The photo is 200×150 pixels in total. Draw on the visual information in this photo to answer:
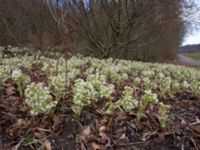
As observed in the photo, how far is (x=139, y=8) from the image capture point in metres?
8.63

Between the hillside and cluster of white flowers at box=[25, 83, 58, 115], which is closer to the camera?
cluster of white flowers at box=[25, 83, 58, 115]

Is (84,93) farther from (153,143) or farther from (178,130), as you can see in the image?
(178,130)

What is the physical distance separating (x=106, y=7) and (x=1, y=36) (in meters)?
4.85

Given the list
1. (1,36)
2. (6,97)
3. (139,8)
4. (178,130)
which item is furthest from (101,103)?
(1,36)

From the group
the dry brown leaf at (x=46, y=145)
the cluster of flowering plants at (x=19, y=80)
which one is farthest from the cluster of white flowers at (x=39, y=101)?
the cluster of flowering plants at (x=19, y=80)

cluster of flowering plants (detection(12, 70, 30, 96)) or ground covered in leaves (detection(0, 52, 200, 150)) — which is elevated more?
cluster of flowering plants (detection(12, 70, 30, 96))

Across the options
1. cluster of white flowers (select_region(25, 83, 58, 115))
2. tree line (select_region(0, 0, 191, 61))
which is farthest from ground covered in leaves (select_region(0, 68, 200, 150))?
tree line (select_region(0, 0, 191, 61))

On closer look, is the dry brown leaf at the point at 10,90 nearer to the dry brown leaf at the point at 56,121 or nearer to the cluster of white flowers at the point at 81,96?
the dry brown leaf at the point at 56,121

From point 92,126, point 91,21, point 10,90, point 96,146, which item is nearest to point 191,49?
point 91,21

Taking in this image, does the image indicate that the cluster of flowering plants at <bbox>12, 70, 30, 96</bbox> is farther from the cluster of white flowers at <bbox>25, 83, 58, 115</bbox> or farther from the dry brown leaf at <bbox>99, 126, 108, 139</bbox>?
the dry brown leaf at <bbox>99, 126, 108, 139</bbox>

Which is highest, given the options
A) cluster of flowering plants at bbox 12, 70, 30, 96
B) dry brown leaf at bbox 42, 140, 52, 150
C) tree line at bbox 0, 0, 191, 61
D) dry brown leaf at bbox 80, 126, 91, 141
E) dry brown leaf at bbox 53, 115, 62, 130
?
tree line at bbox 0, 0, 191, 61

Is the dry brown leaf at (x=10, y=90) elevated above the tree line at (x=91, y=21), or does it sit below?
below

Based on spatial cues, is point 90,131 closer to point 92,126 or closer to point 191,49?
point 92,126

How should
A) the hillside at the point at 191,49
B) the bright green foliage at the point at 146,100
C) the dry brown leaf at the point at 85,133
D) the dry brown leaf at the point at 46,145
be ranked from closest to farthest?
the dry brown leaf at the point at 46,145 < the dry brown leaf at the point at 85,133 < the bright green foliage at the point at 146,100 < the hillside at the point at 191,49
